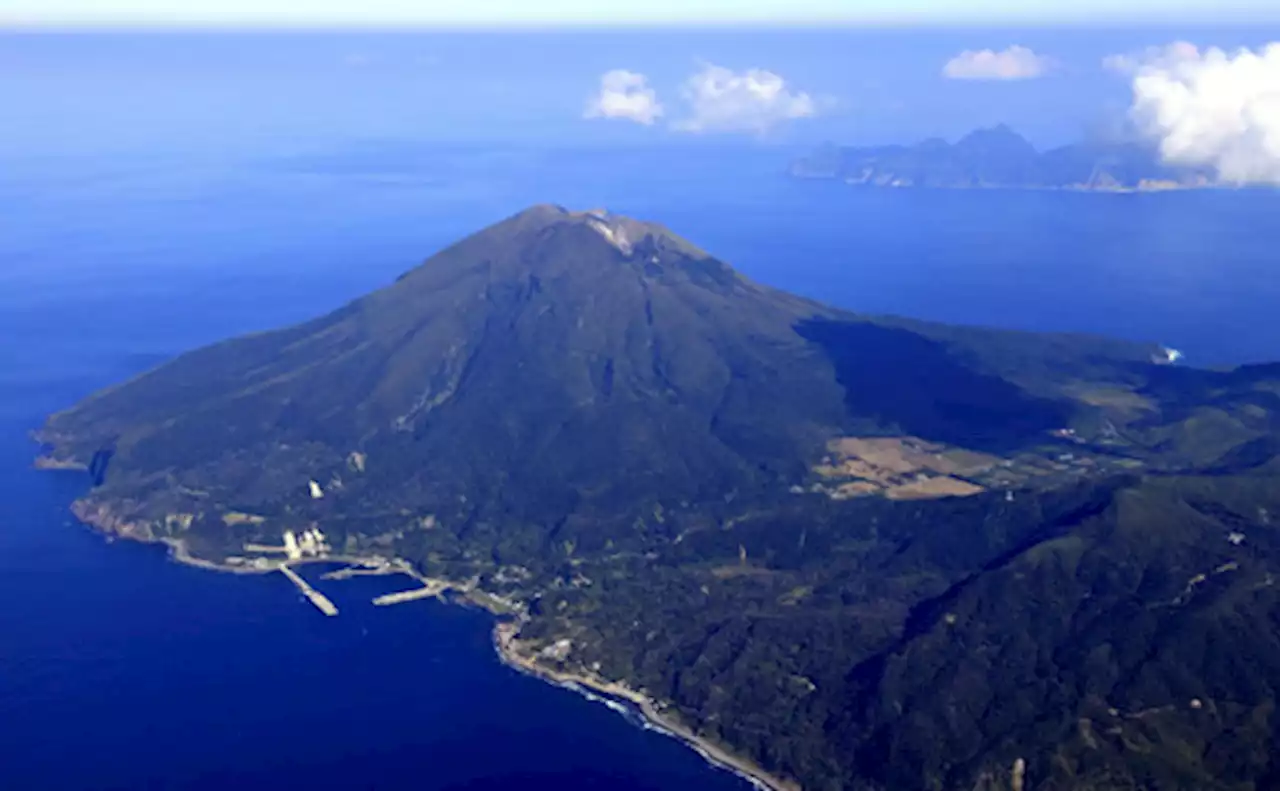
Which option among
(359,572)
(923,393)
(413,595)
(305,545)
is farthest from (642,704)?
(923,393)

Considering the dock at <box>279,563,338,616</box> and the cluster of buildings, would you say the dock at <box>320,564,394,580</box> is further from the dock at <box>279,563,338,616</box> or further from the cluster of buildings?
the cluster of buildings

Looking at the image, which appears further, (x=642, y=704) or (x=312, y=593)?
(x=312, y=593)

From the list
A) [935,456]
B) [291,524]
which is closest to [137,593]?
[291,524]

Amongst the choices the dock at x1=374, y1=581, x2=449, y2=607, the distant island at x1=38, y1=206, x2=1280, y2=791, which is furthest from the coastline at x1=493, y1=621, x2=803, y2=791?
the dock at x1=374, y1=581, x2=449, y2=607

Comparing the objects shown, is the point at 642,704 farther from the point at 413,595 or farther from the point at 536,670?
the point at 413,595

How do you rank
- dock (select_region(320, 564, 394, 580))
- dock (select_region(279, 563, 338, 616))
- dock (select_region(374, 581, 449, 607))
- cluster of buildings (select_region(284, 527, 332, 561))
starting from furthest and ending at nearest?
cluster of buildings (select_region(284, 527, 332, 561)), dock (select_region(320, 564, 394, 580)), dock (select_region(374, 581, 449, 607)), dock (select_region(279, 563, 338, 616))

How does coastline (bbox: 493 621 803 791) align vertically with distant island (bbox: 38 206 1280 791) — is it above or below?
below

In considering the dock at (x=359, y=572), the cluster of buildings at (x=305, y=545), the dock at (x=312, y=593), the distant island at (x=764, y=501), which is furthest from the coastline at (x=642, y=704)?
the cluster of buildings at (x=305, y=545)
